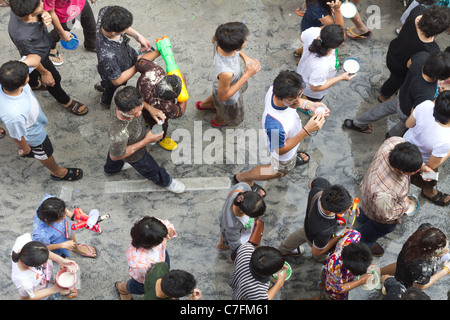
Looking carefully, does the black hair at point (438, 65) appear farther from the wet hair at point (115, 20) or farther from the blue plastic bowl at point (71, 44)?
the blue plastic bowl at point (71, 44)

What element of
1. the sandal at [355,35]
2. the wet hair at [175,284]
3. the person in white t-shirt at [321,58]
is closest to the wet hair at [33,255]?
the wet hair at [175,284]

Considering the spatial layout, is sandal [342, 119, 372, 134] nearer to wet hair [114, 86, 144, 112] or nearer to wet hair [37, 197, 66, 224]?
wet hair [114, 86, 144, 112]

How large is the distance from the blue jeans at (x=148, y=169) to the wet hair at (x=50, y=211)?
0.83 meters

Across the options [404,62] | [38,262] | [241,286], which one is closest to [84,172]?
[38,262]

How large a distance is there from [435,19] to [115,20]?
8.83ft

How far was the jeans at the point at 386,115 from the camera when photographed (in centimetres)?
424

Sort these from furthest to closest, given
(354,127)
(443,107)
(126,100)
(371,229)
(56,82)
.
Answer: (354,127) < (56,82) < (371,229) < (443,107) < (126,100)

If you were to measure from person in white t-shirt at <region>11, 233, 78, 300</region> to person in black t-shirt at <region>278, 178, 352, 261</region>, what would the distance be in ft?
5.76

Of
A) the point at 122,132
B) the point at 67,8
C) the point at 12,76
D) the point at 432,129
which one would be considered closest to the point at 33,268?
the point at 122,132

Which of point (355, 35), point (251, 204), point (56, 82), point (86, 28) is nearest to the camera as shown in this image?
point (251, 204)

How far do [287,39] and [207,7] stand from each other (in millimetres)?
1079

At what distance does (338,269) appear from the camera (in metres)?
3.12

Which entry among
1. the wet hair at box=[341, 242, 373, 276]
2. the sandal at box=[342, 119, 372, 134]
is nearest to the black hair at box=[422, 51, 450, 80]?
the sandal at box=[342, 119, 372, 134]

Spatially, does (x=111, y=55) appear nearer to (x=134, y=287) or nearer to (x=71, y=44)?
(x=71, y=44)
